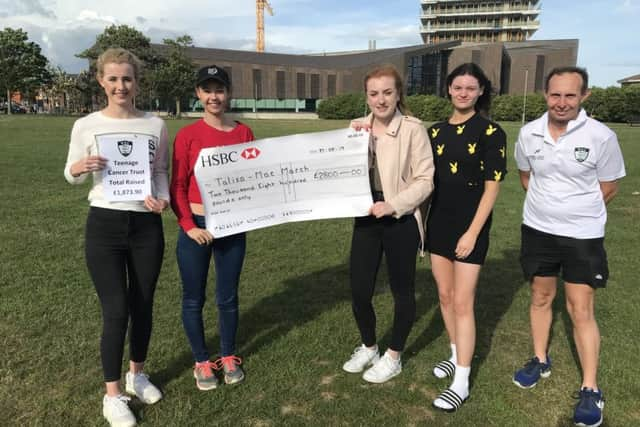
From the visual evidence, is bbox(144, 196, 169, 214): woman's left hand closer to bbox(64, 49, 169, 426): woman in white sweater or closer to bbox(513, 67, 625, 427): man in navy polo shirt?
bbox(64, 49, 169, 426): woman in white sweater

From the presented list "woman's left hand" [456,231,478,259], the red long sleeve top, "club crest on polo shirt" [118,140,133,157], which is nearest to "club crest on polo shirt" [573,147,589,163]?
"woman's left hand" [456,231,478,259]

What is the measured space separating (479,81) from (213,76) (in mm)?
1792

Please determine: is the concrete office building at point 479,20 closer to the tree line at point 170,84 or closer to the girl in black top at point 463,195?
the tree line at point 170,84

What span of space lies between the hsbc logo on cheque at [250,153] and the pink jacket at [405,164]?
2.86 ft

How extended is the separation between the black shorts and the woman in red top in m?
2.15

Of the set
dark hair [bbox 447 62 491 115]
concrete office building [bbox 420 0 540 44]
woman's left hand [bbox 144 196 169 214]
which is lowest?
woman's left hand [bbox 144 196 169 214]

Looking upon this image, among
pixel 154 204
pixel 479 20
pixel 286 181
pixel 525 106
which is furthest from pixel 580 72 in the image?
pixel 479 20

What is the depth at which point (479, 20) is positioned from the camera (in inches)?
4852

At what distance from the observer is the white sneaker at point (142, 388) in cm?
348

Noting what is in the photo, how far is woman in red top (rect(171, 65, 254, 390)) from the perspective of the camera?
324cm

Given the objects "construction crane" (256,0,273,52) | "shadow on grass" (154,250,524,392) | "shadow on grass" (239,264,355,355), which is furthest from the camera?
"construction crane" (256,0,273,52)

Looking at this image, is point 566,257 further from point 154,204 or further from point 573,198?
point 154,204

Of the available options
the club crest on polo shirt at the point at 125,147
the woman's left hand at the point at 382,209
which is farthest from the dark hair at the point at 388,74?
the club crest on polo shirt at the point at 125,147

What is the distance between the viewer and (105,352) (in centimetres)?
323
